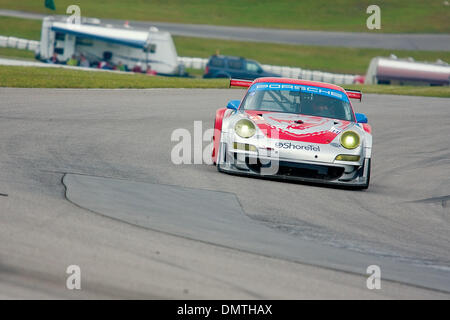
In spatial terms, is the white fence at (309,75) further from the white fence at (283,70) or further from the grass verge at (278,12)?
the grass verge at (278,12)

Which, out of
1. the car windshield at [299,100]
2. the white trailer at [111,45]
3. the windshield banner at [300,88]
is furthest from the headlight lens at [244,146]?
the white trailer at [111,45]

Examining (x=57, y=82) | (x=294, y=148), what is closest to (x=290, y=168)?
(x=294, y=148)

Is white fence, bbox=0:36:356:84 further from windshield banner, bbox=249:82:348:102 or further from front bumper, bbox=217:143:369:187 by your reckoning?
front bumper, bbox=217:143:369:187

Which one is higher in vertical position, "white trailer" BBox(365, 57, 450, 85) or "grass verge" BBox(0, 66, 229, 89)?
"white trailer" BBox(365, 57, 450, 85)

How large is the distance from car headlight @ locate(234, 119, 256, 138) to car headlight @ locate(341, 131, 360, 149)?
38.5 inches

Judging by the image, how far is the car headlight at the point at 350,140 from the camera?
8.49 metres

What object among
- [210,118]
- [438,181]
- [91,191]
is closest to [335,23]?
[210,118]

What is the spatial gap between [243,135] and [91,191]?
2.27 m

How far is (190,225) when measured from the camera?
581cm

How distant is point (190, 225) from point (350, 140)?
10.7 feet

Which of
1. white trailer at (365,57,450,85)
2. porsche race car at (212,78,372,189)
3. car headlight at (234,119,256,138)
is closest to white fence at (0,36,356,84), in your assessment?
white trailer at (365,57,450,85)

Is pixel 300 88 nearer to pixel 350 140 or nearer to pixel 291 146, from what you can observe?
pixel 350 140

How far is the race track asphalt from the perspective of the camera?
4414mm

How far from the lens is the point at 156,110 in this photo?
1509 centimetres
